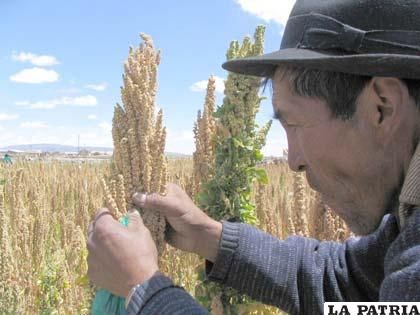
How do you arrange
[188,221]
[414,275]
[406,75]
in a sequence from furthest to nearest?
[188,221] < [406,75] < [414,275]

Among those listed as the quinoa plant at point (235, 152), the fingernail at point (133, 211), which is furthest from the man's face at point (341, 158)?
the quinoa plant at point (235, 152)

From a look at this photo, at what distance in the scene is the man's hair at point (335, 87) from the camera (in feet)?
4.26

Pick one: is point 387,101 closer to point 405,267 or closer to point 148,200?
point 405,267

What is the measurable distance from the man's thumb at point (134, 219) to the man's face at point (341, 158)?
541 mm

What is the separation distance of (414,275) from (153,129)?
98 cm

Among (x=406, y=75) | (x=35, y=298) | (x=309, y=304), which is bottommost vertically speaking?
(x=35, y=298)

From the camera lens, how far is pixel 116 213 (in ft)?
5.26

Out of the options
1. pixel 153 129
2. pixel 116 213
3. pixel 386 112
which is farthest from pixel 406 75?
pixel 116 213

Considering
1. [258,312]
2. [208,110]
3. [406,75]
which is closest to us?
[406,75]

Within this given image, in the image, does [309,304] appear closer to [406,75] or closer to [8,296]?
[406,75]

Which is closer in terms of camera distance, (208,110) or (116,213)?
(116,213)

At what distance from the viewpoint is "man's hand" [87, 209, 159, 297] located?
1.48m

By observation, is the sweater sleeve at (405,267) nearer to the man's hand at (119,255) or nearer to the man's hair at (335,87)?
the man's hair at (335,87)

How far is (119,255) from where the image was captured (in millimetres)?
1486
